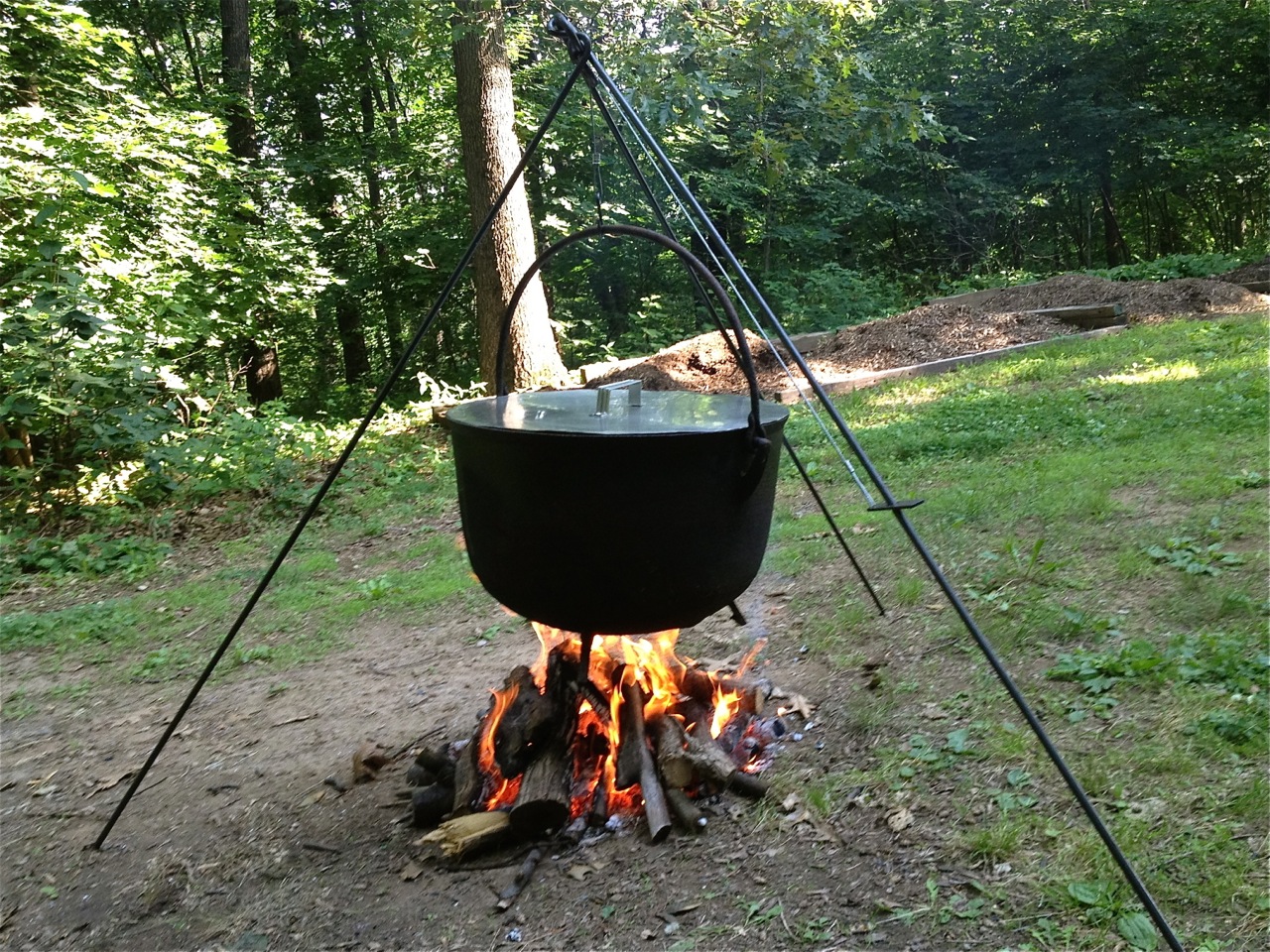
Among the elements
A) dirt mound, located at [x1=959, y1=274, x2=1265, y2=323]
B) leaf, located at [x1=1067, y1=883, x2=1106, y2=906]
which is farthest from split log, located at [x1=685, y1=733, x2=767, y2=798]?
dirt mound, located at [x1=959, y1=274, x2=1265, y2=323]

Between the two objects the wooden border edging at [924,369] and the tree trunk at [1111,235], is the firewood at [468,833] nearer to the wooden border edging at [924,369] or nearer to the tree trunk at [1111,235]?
the wooden border edging at [924,369]

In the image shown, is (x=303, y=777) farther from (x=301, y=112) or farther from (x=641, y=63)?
(x=301, y=112)

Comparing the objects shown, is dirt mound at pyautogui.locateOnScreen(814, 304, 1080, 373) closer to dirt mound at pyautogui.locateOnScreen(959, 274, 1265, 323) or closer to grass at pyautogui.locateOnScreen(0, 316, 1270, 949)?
dirt mound at pyautogui.locateOnScreen(959, 274, 1265, 323)

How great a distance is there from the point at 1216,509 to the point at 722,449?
3.10m

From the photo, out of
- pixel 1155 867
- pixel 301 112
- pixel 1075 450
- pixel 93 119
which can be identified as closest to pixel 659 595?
pixel 1155 867

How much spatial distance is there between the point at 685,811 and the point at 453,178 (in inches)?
422

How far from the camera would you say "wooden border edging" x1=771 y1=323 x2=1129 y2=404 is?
7.41 metres

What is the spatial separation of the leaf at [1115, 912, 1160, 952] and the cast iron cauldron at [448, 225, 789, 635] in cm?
110

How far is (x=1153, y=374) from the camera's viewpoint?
629cm

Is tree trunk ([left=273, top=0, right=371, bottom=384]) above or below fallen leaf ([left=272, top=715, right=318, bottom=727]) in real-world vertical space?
above

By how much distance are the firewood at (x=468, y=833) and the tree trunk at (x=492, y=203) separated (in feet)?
17.3

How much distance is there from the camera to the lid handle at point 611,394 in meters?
2.18

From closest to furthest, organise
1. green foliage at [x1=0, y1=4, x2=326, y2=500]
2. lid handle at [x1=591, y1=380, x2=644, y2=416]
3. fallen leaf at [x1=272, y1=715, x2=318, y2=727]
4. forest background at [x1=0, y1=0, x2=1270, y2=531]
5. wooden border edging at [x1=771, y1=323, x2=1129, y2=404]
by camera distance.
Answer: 1. lid handle at [x1=591, y1=380, x2=644, y2=416]
2. fallen leaf at [x1=272, y1=715, x2=318, y2=727]
3. green foliage at [x1=0, y1=4, x2=326, y2=500]
4. forest background at [x1=0, y1=0, x2=1270, y2=531]
5. wooden border edging at [x1=771, y1=323, x2=1129, y2=404]

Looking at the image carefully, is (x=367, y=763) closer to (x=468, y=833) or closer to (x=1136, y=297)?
(x=468, y=833)
